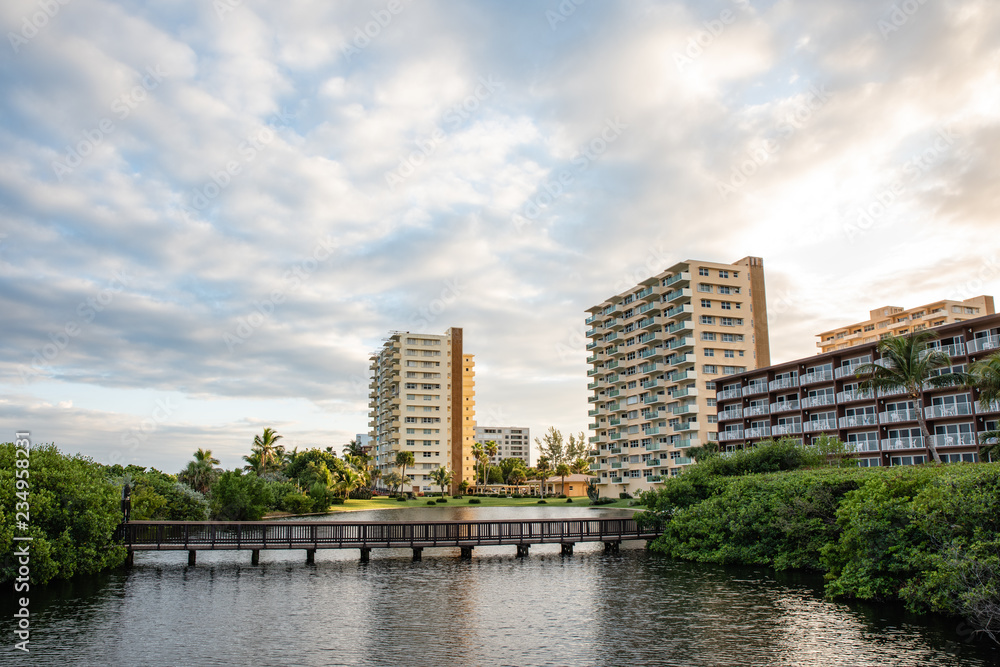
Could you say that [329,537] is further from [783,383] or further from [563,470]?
[563,470]

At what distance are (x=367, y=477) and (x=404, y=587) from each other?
349 feet

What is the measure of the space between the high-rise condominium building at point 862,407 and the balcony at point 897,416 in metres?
0.08

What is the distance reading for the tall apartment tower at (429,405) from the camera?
15138 cm

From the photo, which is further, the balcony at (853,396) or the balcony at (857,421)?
the balcony at (853,396)

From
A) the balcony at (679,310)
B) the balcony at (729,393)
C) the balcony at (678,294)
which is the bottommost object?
the balcony at (729,393)

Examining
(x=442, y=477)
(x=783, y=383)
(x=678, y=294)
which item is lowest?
(x=442, y=477)

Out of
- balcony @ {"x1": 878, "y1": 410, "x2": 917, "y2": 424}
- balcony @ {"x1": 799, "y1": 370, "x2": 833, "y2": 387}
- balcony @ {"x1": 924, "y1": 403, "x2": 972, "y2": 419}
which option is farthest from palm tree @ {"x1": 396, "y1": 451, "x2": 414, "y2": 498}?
balcony @ {"x1": 924, "y1": 403, "x2": 972, "y2": 419}

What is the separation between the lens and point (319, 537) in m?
41.0

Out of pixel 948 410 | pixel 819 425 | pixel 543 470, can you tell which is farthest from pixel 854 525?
pixel 543 470

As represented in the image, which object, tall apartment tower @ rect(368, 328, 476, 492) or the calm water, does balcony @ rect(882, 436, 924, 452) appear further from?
tall apartment tower @ rect(368, 328, 476, 492)

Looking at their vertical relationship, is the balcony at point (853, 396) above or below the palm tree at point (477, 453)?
above

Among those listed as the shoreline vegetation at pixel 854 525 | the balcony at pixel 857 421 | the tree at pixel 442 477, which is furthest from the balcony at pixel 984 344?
the tree at pixel 442 477

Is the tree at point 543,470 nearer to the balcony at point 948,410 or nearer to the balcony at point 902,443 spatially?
the balcony at point 902,443

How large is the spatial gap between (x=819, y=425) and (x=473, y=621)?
198 feet
